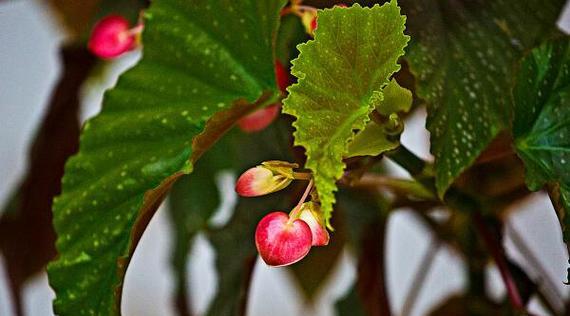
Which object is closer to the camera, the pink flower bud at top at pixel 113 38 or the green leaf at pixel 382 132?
the green leaf at pixel 382 132

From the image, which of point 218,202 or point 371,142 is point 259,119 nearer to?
point 371,142

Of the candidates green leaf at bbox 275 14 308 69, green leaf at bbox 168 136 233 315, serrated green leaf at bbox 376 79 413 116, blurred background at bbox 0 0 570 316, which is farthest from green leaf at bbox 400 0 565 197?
blurred background at bbox 0 0 570 316

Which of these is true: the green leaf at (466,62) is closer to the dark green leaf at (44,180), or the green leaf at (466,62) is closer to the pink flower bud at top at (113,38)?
the pink flower bud at top at (113,38)

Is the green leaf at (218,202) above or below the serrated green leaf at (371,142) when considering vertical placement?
below

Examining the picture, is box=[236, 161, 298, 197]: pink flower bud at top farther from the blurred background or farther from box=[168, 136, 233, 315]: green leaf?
the blurred background

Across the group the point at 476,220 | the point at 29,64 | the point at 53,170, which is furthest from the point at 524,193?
the point at 29,64

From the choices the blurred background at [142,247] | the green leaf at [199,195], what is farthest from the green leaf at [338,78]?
the blurred background at [142,247]
